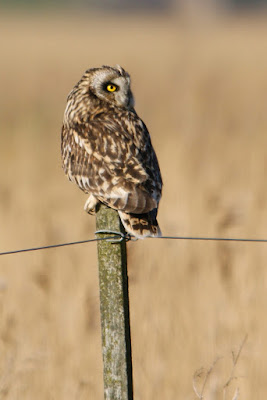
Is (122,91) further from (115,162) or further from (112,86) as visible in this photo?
(115,162)

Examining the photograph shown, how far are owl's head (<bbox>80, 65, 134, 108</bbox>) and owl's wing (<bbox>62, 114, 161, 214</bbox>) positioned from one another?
23 cm

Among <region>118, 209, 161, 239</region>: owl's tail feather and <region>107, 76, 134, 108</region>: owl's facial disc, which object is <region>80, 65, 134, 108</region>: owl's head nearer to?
<region>107, 76, 134, 108</region>: owl's facial disc

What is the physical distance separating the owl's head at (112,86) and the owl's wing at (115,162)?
9.3 inches

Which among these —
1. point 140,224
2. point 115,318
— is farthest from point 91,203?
point 115,318

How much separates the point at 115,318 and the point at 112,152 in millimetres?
1211

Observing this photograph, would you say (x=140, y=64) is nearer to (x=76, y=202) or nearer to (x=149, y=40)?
(x=149, y=40)

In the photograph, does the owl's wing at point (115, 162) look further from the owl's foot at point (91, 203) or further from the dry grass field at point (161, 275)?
the dry grass field at point (161, 275)

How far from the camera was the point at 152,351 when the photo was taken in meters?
4.96

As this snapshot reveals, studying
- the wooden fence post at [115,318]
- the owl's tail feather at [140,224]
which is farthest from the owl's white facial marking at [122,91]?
the wooden fence post at [115,318]

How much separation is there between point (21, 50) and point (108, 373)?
19.7 m

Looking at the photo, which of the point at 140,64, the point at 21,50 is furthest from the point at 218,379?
the point at 21,50

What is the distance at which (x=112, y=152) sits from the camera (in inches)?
168

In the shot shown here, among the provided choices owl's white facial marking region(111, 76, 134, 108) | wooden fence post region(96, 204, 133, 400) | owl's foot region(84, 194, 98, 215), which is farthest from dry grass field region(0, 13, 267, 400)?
owl's white facial marking region(111, 76, 134, 108)

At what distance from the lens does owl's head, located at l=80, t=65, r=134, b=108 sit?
4809 mm
